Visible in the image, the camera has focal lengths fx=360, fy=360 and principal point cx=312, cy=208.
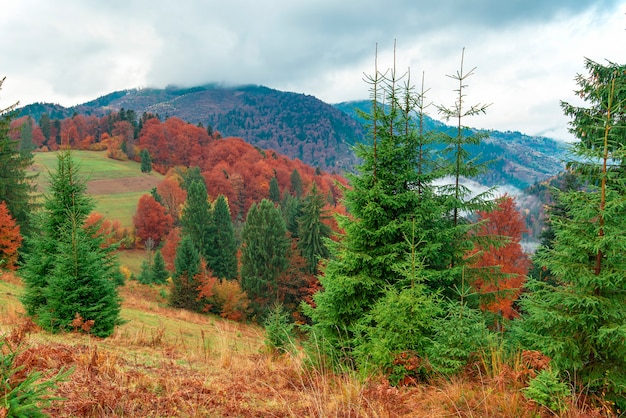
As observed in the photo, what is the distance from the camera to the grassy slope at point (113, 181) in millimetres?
65188

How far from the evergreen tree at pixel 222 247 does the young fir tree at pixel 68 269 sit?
31627 millimetres

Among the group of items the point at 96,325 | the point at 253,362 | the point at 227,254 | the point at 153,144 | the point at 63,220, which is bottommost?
the point at 227,254

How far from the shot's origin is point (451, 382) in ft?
16.6

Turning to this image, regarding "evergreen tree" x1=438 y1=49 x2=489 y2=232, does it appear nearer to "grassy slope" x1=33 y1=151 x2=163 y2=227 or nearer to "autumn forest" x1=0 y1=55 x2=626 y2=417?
"autumn forest" x1=0 y1=55 x2=626 y2=417

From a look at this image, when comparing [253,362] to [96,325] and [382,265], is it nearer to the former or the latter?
[382,265]

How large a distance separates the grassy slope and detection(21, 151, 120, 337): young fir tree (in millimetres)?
53690

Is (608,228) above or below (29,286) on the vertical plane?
above

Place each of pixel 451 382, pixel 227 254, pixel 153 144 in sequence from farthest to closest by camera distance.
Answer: pixel 153 144, pixel 227 254, pixel 451 382

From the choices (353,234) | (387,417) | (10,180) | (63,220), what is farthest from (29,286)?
(10,180)

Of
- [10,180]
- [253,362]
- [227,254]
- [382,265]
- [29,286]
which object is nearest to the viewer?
[253,362]

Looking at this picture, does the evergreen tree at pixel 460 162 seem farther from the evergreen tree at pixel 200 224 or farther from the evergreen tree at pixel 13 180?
the evergreen tree at pixel 200 224

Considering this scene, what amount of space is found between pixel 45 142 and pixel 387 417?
136 m

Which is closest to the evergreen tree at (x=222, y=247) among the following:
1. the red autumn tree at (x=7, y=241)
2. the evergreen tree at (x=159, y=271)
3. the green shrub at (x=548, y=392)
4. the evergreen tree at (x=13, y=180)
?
the evergreen tree at (x=159, y=271)

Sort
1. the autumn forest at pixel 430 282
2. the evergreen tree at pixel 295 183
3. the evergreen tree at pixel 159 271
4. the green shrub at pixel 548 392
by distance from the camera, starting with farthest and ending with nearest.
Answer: the evergreen tree at pixel 295 183 < the evergreen tree at pixel 159 271 < the autumn forest at pixel 430 282 < the green shrub at pixel 548 392
